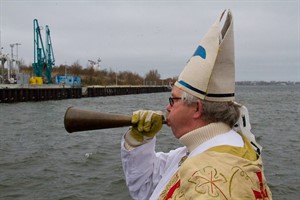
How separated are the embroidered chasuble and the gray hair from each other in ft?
0.79

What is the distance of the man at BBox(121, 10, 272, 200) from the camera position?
5.44ft

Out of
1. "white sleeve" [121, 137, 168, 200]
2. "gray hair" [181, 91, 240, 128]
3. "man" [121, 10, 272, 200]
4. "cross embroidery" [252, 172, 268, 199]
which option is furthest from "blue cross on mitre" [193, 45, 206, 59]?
"white sleeve" [121, 137, 168, 200]

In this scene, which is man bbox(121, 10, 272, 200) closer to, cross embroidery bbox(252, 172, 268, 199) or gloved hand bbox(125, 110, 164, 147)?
cross embroidery bbox(252, 172, 268, 199)

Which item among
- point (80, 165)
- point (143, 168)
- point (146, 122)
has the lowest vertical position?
point (80, 165)

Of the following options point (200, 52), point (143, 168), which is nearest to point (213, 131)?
point (200, 52)

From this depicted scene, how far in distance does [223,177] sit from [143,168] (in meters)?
1.34

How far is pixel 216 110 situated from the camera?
2104mm

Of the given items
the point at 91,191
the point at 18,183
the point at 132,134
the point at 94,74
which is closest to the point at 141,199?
the point at 132,134

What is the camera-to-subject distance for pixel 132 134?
2.84m

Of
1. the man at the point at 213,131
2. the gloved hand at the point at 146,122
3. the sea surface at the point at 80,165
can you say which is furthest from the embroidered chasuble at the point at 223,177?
the sea surface at the point at 80,165

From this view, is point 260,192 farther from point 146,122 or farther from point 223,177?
point 146,122

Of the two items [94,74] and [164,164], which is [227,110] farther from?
[94,74]

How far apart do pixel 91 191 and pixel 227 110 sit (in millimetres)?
6755

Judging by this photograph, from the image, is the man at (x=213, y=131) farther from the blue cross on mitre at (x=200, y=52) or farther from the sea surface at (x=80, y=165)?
the sea surface at (x=80, y=165)
